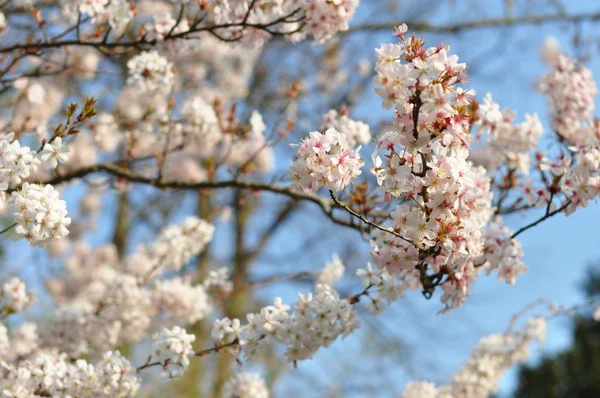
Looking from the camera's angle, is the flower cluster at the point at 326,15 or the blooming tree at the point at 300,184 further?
the flower cluster at the point at 326,15

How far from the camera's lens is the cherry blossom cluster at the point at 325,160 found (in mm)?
1953

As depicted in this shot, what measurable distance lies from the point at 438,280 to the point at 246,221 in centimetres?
952

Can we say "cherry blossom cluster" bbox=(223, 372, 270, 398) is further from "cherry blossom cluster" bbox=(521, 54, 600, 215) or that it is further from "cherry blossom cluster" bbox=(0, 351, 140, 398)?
"cherry blossom cluster" bbox=(521, 54, 600, 215)

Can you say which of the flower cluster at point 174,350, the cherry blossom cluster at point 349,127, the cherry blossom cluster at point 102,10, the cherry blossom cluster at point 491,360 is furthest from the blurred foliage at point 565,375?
the cherry blossom cluster at point 102,10

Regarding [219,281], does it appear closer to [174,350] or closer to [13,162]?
[174,350]

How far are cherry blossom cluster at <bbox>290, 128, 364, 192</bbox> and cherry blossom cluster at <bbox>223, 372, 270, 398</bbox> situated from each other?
2.09 metres

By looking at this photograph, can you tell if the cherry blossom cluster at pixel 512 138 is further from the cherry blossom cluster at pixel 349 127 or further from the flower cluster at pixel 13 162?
the flower cluster at pixel 13 162

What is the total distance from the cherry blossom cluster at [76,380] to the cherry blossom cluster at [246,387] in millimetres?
994

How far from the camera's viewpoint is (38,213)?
212 cm

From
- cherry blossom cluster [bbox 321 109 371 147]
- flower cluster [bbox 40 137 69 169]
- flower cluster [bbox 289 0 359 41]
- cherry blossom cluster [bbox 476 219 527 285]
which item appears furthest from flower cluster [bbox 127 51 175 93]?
cherry blossom cluster [bbox 476 219 527 285]

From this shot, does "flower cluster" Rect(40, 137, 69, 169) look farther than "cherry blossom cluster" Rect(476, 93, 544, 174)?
No

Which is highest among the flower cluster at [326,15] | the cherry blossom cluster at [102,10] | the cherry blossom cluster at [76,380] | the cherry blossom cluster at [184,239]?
the cherry blossom cluster at [102,10]

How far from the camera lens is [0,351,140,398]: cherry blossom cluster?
2715 millimetres

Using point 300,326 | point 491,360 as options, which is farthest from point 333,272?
point 491,360
